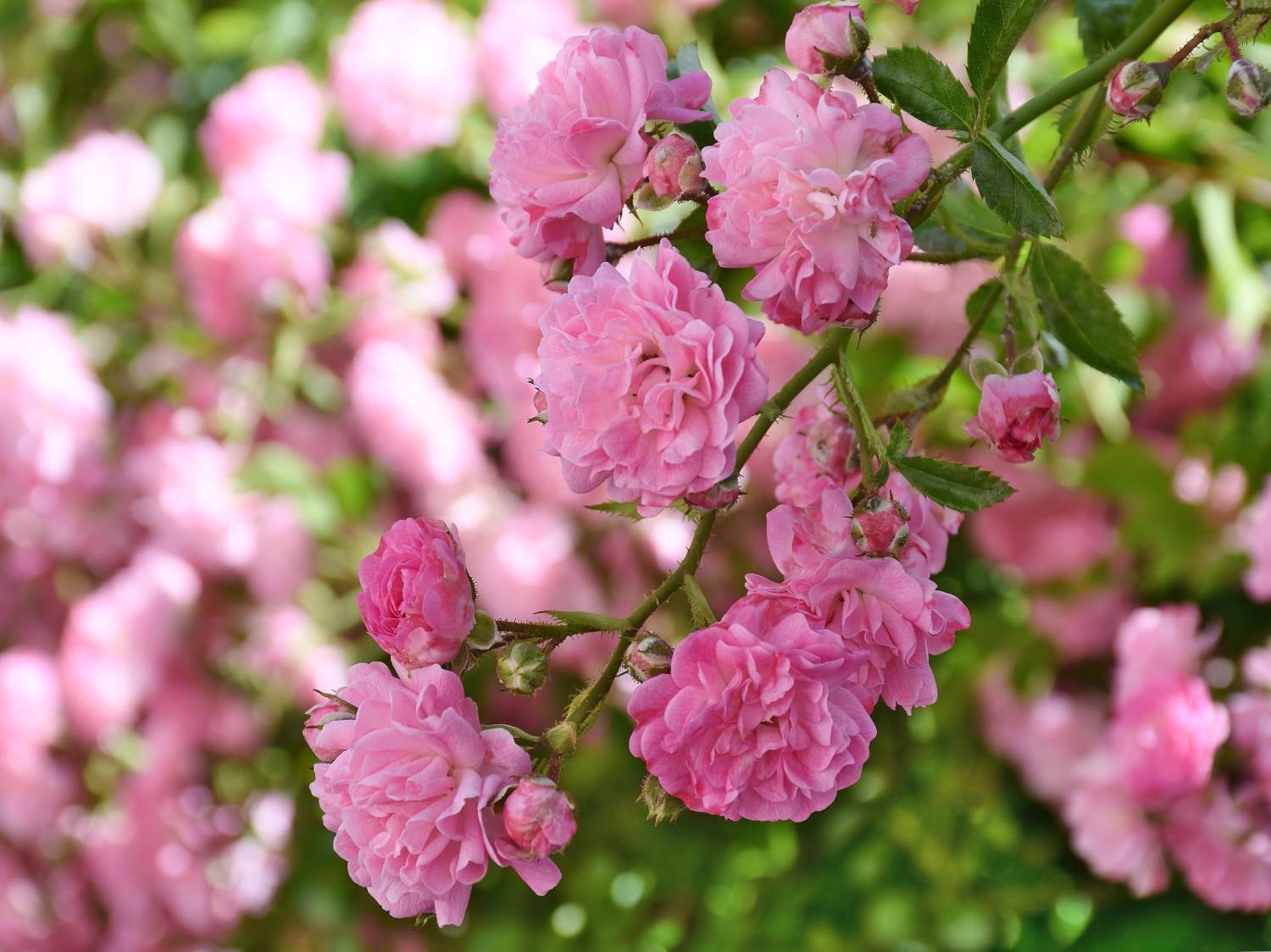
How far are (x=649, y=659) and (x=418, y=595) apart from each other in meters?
0.06

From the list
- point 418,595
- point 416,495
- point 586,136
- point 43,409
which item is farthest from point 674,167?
point 43,409

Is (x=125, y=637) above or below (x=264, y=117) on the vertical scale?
below

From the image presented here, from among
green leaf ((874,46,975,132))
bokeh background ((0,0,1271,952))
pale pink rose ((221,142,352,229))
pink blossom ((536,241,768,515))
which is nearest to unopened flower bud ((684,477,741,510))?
pink blossom ((536,241,768,515))

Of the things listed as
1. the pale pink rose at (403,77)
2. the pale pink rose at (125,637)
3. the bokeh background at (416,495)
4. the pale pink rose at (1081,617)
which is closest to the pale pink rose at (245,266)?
the bokeh background at (416,495)

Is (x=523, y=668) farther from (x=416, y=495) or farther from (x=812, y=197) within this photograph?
(x=416, y=495)

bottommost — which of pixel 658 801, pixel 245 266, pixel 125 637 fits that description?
pixel 125 637

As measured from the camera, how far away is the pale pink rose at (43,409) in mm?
961

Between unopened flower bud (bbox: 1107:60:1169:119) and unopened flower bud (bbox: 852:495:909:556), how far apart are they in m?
0.12

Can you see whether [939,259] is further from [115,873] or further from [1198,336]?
[115,873]

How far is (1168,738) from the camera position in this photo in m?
0.63

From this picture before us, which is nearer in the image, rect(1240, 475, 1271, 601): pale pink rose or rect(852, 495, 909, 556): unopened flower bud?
rect(852, 495, 909, 556): unopened flower bud

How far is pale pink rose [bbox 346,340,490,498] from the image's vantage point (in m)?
0.91

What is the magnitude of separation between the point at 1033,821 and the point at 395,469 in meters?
0.53

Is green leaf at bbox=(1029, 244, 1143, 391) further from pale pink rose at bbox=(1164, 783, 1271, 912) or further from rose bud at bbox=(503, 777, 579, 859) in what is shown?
pale pink rose at bbox=(1164, 783, 1271, 912)
